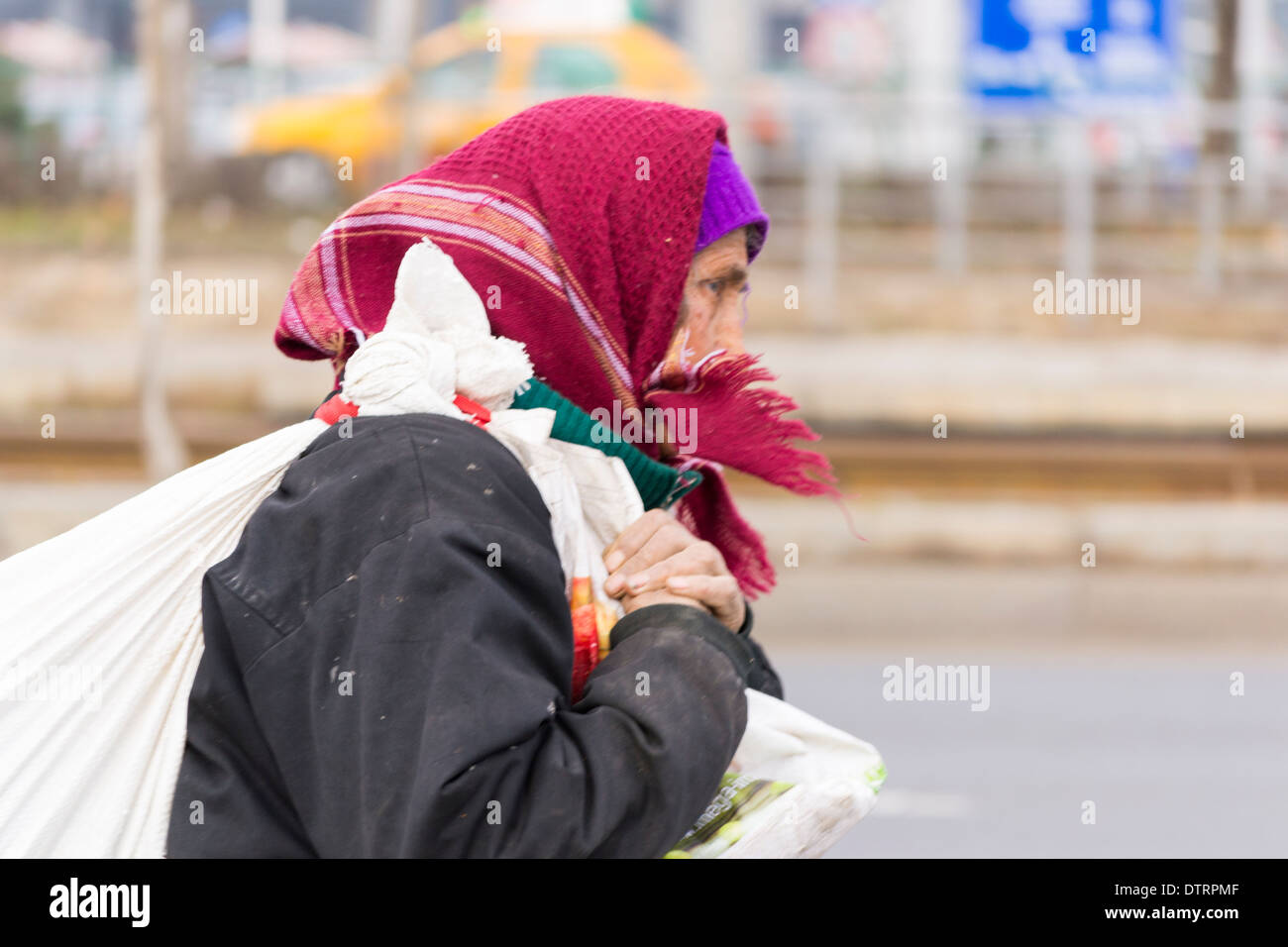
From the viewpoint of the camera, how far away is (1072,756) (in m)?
6.14

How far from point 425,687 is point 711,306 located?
728 millimetres

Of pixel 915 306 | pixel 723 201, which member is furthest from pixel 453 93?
pixel 723 201

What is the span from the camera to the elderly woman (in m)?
1.38

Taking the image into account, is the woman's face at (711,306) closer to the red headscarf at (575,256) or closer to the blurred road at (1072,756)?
the red headscarf at (575,256)

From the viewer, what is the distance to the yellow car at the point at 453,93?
11938 mm

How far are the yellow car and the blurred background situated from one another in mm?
37

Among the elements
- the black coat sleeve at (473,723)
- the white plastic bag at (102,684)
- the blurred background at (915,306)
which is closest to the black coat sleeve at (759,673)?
the black coat sleeve at (473,723)

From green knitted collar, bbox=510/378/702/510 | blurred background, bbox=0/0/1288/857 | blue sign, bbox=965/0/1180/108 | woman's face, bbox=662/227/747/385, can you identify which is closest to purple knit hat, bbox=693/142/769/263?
woman's face, bbox=662/227/747/385

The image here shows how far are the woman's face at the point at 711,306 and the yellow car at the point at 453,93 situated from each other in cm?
952

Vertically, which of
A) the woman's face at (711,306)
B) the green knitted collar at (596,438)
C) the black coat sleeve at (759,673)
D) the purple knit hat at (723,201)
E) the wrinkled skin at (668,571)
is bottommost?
the black coat sleeve at (759,673)

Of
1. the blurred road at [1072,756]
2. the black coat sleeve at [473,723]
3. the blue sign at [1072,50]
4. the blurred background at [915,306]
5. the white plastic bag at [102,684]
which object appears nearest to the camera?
Result: the black coat sleeve at [473,723]

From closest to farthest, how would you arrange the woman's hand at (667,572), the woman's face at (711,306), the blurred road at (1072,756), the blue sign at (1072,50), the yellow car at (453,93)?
the woman's hand at (667,572)
the woman's face at (711,306)
the blurred road at (1072,756)
the blue sign at (1072,50)
the yellow car at (453,93)

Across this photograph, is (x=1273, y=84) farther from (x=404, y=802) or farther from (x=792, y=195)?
(x=404, y=802)
